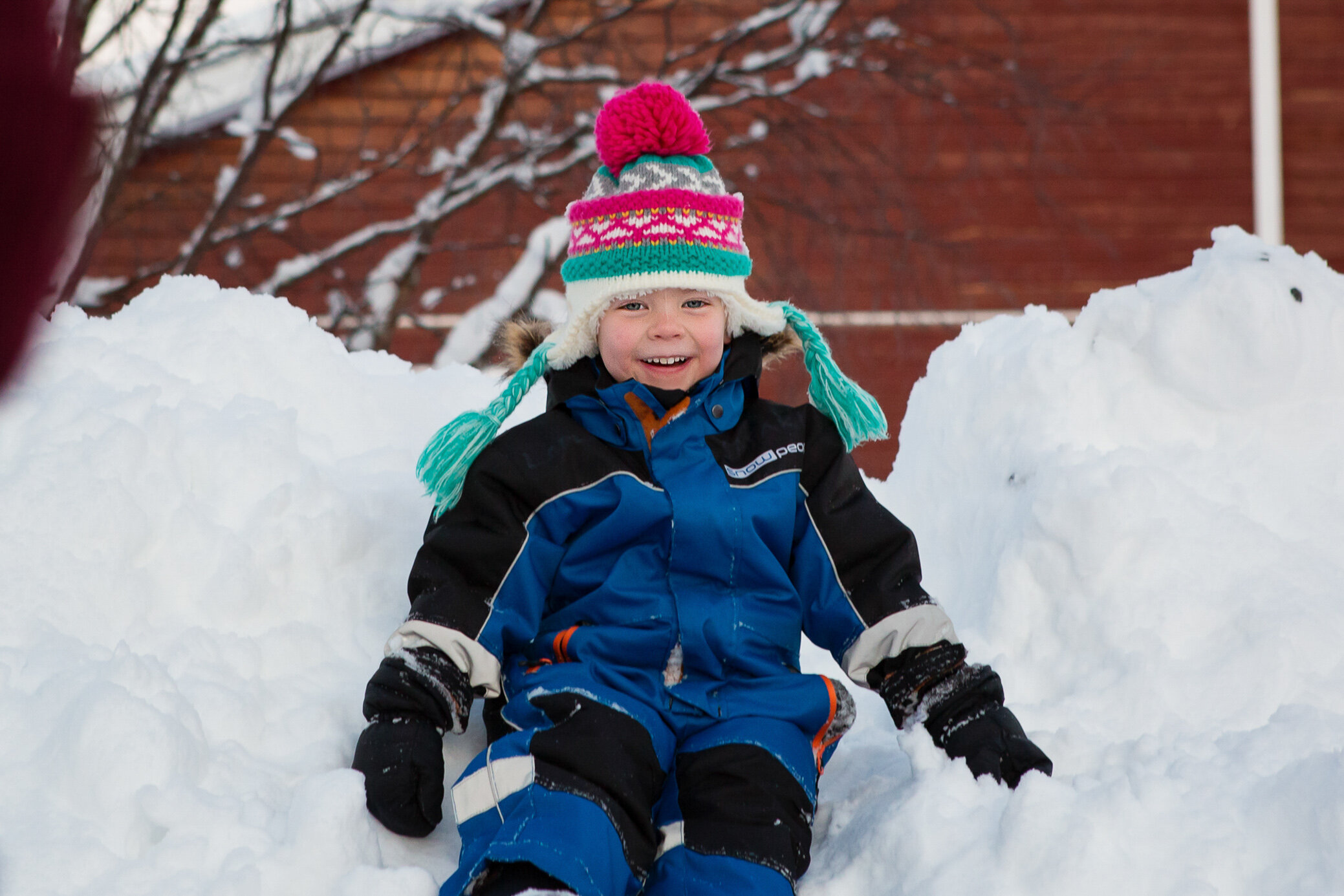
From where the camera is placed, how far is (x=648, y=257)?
2.20 metres

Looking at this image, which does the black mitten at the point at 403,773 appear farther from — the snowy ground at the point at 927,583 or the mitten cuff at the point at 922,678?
the mitten cuff at the point at 922,678

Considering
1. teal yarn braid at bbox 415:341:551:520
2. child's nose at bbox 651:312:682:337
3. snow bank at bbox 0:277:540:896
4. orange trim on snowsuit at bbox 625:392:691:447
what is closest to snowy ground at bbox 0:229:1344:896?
snow bank at bbox 0:277:540:896

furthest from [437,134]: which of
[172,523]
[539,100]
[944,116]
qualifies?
[172,523]

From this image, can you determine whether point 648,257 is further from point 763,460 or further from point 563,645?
point 563,645

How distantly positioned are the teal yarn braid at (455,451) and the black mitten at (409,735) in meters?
0.30

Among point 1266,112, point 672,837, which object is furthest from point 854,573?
point 1266,112

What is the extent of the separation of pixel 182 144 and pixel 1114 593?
185 inches

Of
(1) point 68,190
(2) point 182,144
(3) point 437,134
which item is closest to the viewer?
(1) point 68,190

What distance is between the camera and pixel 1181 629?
92.0 inches

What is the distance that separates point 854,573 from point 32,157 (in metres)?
1.73

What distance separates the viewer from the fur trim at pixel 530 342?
2.37 m

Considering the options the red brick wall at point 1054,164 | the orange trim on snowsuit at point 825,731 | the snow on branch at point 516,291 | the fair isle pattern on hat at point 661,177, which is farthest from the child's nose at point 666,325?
the red brick wall at point 1054,164

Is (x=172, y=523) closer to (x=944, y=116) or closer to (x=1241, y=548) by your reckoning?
(x=1241, y=548)

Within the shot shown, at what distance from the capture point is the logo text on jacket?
2.17 metres
